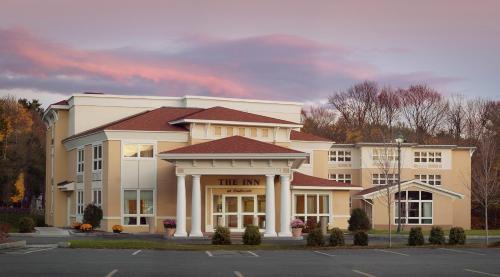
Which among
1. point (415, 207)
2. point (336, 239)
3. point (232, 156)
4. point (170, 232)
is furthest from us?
point (415, 207)

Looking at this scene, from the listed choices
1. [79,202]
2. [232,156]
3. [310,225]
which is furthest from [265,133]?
[79,202]

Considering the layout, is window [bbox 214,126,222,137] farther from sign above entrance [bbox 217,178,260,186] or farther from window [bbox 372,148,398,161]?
window [bbox 372,148,398,161]

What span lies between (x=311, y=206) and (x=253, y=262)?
30.1 metres

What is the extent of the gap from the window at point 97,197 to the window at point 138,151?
3.21m

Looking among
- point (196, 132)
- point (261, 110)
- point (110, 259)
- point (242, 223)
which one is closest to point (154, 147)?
point (196, 132)

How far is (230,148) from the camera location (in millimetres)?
46562

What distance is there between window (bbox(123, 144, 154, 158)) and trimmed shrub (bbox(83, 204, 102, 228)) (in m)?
3.70

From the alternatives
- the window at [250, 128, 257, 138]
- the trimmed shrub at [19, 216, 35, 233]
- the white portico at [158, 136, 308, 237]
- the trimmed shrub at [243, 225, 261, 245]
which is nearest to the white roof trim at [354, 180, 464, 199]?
the window at [250, 128, 257, 138]

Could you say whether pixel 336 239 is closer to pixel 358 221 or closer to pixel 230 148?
pixel 230 148

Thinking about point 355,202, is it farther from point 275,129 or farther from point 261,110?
point 275,129

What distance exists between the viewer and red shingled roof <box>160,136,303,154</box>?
4584cm

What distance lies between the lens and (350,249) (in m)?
34.0

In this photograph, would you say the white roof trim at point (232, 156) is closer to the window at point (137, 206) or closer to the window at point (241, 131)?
the window at point (137, 206)

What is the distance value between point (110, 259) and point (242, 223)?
25411 millimetres
